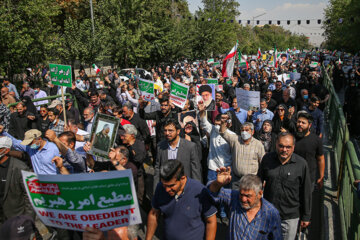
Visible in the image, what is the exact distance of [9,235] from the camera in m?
2.71

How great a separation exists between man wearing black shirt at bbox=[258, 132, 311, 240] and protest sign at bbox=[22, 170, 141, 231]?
170 centimetres

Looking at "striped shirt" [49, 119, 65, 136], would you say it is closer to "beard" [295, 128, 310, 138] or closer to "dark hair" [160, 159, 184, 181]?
"dark hair" [160, 159, 184, 181]

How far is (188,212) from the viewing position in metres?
2.93

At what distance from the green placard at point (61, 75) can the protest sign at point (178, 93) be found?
8.66 feet

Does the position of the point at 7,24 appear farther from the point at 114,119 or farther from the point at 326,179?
the point at 326,179

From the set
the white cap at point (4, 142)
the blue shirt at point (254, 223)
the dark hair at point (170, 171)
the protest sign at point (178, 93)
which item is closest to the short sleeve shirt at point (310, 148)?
the blue shirt at point (254, 223)

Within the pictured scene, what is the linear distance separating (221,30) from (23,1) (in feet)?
74.0

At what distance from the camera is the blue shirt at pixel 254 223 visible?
2.88m

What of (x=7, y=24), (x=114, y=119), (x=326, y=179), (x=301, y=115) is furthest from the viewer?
(x=7, y=24)

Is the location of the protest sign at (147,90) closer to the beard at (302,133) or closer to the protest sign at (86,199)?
the beard at (302,133)

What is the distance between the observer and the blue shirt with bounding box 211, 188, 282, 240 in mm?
2883

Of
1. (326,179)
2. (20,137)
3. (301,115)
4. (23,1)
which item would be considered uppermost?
(23,1)

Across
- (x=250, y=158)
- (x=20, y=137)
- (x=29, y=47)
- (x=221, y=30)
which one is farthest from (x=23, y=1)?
(x=221, y=30)

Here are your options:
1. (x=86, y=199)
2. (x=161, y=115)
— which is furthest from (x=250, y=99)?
(x=86, y=199)
